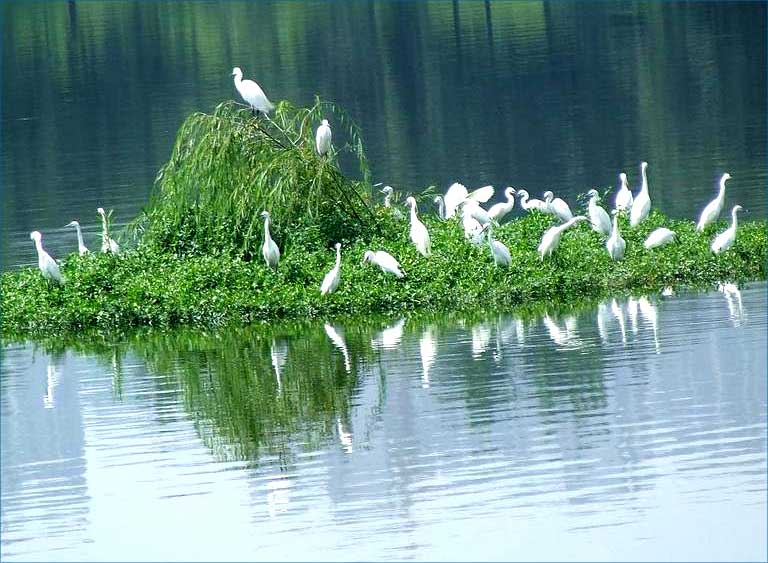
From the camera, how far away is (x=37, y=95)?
52.0 meters

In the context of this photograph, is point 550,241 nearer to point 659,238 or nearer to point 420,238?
point 659,238

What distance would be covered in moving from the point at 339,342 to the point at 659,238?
431cm

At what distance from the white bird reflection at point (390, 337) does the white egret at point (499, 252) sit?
140cm

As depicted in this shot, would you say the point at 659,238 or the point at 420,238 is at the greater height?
the point at 420,238

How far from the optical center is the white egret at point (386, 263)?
18.9 meters

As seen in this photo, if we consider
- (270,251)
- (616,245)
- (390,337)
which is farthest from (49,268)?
(616,245)

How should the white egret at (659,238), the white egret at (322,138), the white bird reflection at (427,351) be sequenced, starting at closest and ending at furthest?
the white bird reflection at (427,351) → the white egret at (659,238) → the white egret at (322,138)

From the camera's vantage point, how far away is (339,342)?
17531 millimetres

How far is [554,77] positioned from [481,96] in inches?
120

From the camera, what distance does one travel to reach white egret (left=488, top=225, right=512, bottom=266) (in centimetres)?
1866

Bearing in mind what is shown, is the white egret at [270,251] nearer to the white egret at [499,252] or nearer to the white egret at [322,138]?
the white egret at [322,138]

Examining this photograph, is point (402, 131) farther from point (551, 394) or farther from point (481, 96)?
point (551, 394)

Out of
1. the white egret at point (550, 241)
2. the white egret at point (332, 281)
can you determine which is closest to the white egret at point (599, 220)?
the white egret at point (550, 241)

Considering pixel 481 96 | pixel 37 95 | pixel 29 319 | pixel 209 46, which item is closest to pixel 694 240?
pixel 29 319
